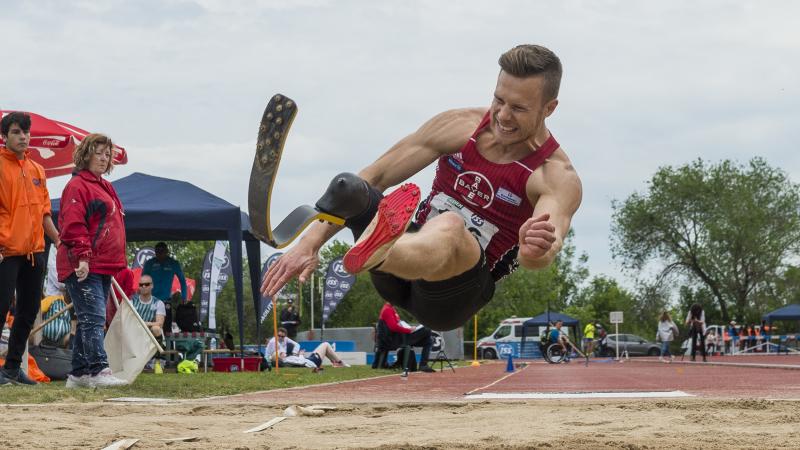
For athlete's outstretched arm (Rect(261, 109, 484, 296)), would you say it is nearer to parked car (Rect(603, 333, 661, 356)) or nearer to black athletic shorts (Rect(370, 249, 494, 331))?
black athletic shorts (Rect(370, 249, 494, 331))

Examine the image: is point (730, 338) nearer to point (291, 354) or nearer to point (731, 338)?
point (731, 338)

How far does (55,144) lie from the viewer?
8836 millimetres

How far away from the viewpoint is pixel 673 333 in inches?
999

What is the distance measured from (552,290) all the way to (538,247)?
220ft

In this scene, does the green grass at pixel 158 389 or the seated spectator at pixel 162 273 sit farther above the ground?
the seated spectator at pixel 162 273

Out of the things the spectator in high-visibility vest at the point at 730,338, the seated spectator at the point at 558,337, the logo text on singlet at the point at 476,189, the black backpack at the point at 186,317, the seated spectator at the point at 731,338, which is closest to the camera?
the logo text on singlet at the point at 476,189

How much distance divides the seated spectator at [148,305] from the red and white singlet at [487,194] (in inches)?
283

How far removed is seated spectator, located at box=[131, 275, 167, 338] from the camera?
11211mm

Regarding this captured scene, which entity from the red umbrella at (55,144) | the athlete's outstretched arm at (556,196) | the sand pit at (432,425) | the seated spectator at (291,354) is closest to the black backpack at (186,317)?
the seated spectator at (291,354)

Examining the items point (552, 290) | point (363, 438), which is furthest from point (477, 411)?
point (552, 290)

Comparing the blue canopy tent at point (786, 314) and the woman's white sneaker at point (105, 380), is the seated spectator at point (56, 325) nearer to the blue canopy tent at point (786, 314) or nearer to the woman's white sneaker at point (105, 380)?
the woman's white sneaker at point (105, 380)

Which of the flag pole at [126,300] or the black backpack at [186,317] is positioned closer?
the flag pole at [126,300]

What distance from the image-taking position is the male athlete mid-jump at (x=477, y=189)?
13.1 ft

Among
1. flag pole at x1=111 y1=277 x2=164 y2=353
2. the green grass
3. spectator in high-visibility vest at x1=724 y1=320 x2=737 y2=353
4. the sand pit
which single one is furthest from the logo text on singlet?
spectator in high-visibility vest at x1=724 y1=320 x2=737 y2=353
